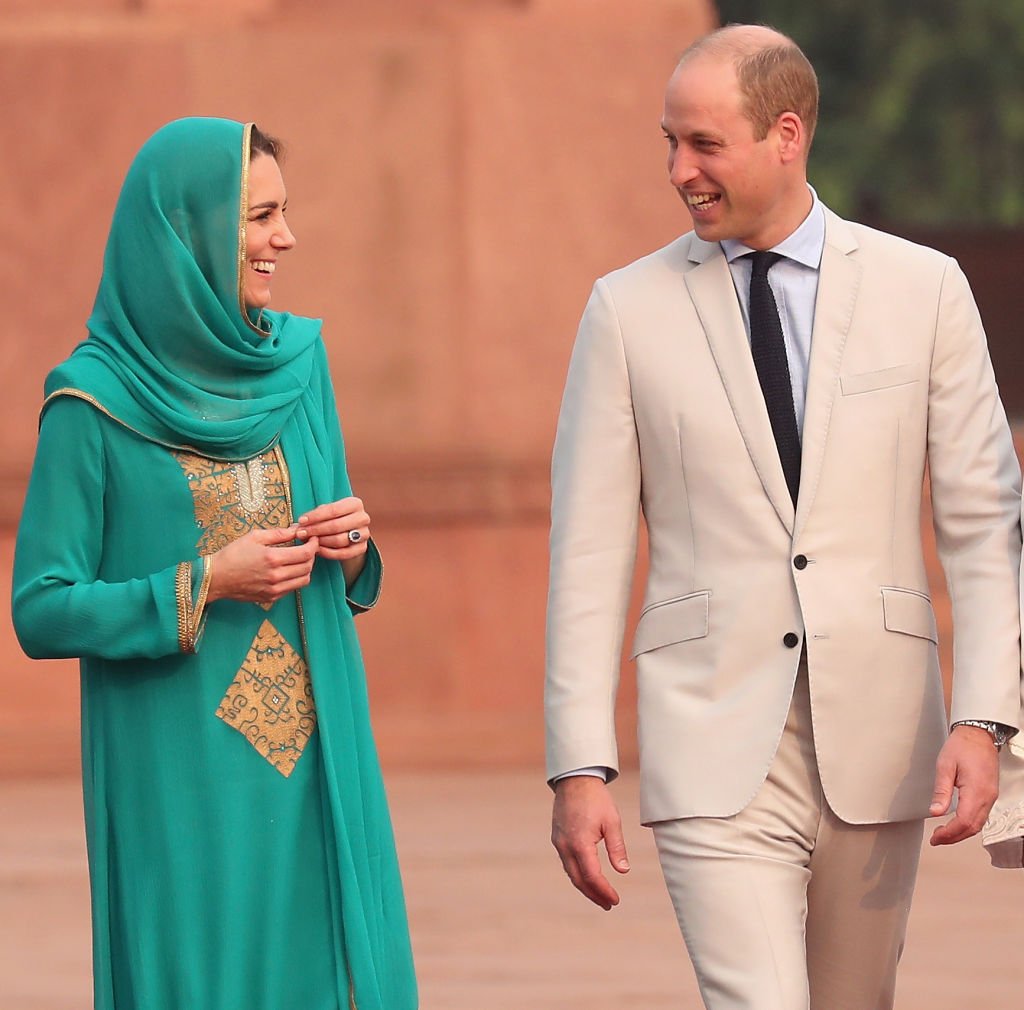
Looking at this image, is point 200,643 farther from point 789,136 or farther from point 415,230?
point 415,230

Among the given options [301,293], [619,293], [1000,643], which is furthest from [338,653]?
[301,293]

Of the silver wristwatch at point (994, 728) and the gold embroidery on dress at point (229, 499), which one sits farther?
the gold embroidery on dress at point (229, 499)

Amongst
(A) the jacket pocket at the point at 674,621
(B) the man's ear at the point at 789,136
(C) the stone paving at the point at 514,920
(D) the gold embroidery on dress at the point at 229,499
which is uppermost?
(B) the man's ear at the point at 789,136

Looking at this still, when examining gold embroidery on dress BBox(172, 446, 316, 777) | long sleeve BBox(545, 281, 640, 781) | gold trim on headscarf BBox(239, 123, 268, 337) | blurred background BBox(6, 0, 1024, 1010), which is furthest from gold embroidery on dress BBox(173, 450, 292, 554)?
blurred background BBox(6, 0, 1024, 1010)

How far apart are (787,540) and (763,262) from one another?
497 mm

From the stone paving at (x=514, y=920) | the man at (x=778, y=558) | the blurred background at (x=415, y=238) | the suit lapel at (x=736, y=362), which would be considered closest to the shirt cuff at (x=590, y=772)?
the man at (x=778, y=558)

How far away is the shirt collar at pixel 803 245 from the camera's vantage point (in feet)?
14.6

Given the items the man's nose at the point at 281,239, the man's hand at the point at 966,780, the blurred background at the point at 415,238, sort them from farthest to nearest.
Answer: the blurred background at the point at 415,238, the man's nose at the point at 281,239, the man's hand at the point at 966,780

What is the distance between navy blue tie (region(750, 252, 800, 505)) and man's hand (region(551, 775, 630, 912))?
598mm

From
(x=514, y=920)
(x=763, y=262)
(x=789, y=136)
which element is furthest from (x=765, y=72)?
(x=514, y=920)

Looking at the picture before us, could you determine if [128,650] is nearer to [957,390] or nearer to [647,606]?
[647,606]

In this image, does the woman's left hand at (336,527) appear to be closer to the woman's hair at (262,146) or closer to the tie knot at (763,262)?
the woman's hair at (262,146)

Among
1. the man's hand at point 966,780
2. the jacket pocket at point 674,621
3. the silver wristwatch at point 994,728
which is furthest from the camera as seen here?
the jacket pocket at point 674,621

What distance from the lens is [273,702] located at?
4457mm
